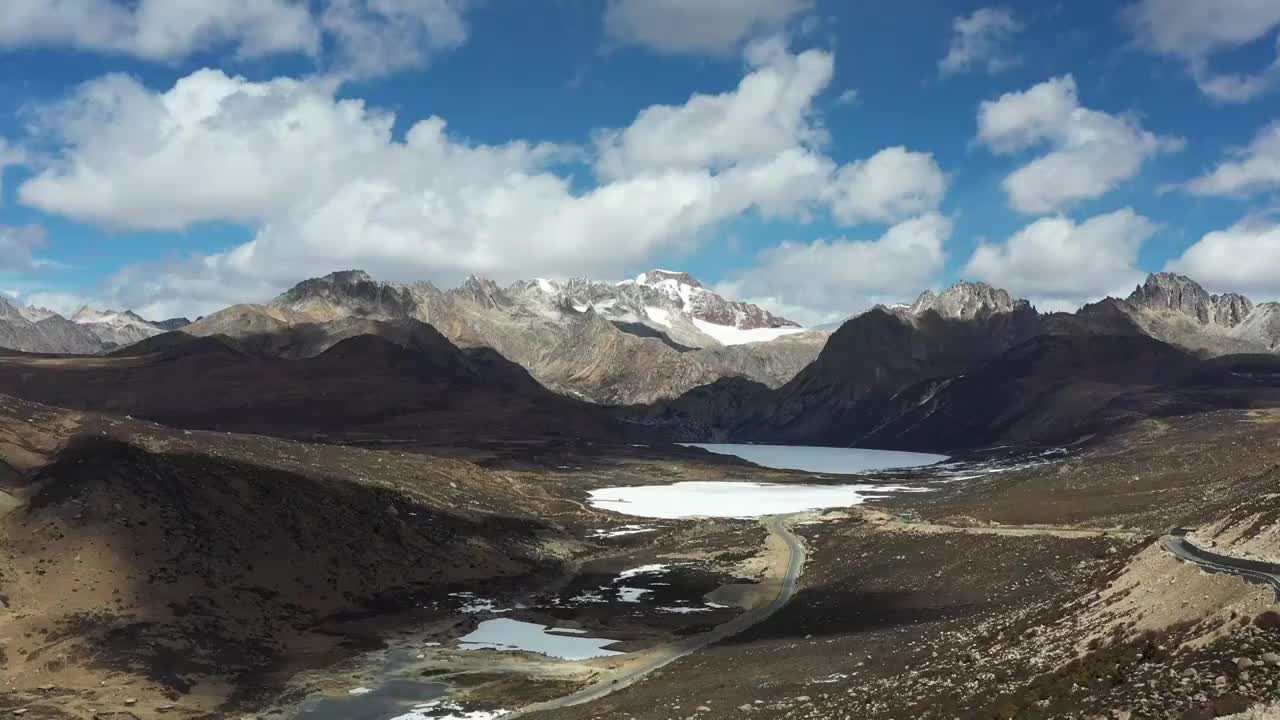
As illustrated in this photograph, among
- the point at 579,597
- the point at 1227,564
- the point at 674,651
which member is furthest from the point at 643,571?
the point at 1227,564

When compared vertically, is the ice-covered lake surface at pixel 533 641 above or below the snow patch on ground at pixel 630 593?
below

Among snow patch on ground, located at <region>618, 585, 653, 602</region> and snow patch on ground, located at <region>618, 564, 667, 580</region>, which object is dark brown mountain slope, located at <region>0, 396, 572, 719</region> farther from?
snow patch on ground, located at <region>618, 585, 653, 602</region>

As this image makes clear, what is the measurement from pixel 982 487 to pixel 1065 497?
58782mm

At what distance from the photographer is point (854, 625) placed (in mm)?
72000

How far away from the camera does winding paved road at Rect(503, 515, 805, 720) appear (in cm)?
5997

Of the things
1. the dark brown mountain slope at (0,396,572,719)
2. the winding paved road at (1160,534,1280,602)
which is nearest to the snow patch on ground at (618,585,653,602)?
the dark brown mountain slope at (0,396,572,719)

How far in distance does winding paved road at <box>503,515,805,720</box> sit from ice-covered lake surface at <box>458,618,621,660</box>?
15.9ft

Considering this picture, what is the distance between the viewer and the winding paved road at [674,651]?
59969 mm

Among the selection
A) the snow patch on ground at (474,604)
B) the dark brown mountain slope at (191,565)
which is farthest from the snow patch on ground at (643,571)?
the snow patch on ground at (474,604)

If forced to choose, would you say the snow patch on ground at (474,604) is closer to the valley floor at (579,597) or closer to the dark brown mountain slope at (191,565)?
the valley floor at (579,597)

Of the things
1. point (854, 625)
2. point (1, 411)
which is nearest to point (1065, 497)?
point (854, 625)

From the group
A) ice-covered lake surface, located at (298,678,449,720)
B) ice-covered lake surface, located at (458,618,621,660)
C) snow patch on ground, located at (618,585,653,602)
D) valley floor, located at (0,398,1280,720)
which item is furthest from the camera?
snow patch on ground, located at (618,585,653,602)

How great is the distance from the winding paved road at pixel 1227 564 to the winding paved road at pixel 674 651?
106 feet

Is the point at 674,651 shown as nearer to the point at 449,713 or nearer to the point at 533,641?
the point at 533,641
